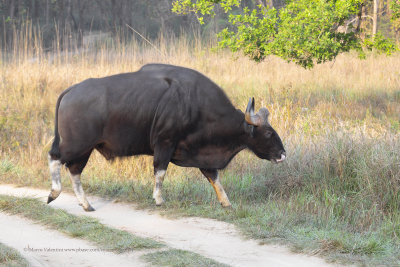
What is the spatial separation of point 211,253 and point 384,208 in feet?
9.59

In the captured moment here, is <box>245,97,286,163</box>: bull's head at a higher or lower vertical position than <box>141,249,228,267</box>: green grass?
higher

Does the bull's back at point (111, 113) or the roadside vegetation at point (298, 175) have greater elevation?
the bull's back at point (111, 113)

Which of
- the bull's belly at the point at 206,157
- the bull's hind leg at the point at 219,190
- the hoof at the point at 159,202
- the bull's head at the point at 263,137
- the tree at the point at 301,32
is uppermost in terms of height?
the tree at the point at 301,32

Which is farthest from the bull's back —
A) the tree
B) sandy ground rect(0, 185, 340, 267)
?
the tree

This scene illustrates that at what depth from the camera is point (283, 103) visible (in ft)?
40.9

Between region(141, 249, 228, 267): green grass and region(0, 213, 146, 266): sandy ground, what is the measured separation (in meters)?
0.13

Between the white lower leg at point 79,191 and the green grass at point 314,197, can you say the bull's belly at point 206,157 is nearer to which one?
the green grass at point 314,197

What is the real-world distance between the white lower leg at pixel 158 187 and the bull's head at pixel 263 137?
4.02ft

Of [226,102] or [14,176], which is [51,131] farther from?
[226,102]

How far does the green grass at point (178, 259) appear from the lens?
514 cm

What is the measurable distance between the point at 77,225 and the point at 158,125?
5.35 feet

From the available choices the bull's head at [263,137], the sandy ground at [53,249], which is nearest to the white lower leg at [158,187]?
the bull's head at [263,137]

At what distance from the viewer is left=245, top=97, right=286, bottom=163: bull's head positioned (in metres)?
7.38

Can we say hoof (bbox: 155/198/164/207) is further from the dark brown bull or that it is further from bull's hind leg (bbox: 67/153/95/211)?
bull's hind leg (bbox: 67/153/95/211)
